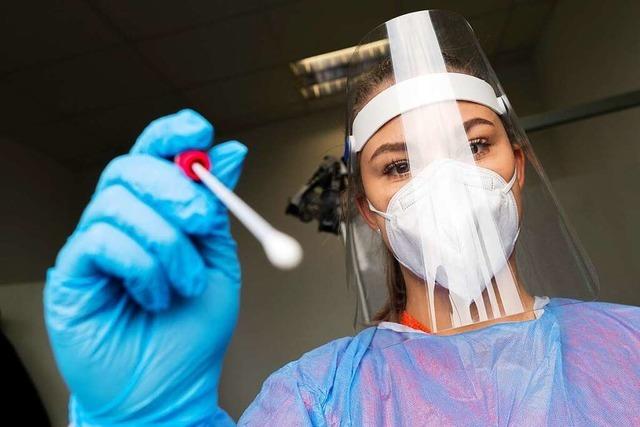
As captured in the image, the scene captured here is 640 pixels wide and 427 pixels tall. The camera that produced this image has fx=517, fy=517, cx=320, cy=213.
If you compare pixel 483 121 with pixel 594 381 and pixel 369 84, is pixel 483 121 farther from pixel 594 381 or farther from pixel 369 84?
pixel 594 381

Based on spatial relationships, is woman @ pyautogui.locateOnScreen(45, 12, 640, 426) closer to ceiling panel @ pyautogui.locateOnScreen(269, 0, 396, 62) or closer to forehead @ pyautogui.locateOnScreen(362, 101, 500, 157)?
forehead @ pyautogui.locateOnScreen(362, 101, 500, 157)

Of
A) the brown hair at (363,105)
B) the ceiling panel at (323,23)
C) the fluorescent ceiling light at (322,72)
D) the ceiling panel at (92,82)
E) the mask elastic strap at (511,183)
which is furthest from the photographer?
the fluorescent ceiling light at (322,72)

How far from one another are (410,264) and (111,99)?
235cm

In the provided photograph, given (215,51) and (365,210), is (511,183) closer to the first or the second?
(365,210)

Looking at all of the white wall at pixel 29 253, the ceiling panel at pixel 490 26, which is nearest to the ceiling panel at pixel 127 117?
the white wall at pixel 29 253

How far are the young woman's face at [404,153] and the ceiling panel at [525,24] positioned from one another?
6.44 feet

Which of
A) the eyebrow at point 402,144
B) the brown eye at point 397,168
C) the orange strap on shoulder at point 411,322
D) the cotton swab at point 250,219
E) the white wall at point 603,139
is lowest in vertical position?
the orange strap on shoulder at point 411,322

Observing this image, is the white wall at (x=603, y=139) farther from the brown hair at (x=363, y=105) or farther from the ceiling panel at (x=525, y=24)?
the brown hair at (x=363, y=105)

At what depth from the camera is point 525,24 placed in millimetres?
2686

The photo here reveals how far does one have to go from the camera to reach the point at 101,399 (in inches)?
26.1

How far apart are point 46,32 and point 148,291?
196cm

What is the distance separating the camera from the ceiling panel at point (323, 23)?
A: 88.8 inches

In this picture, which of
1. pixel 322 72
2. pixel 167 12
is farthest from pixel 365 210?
pixel 322 72

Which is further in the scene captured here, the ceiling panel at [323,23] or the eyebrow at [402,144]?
the ceiling panel at [323,23]
